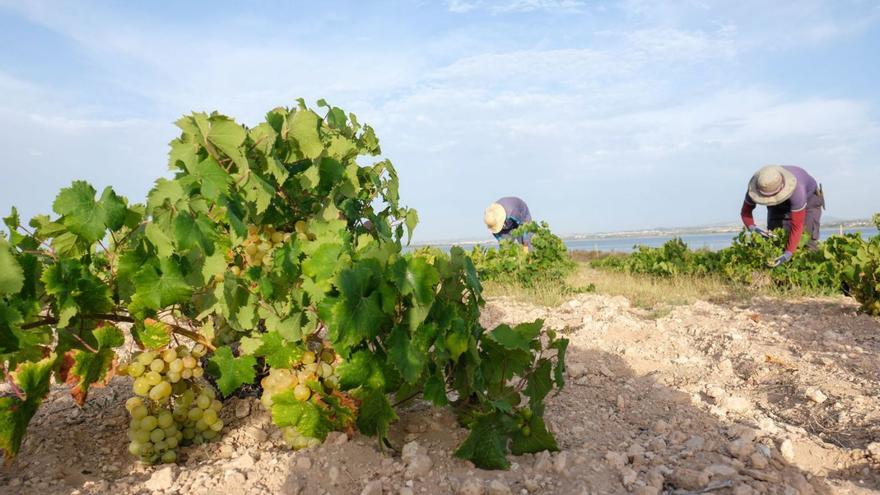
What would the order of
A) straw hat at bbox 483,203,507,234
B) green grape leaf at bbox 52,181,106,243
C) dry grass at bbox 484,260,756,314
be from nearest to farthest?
green grape leaf at bbox 52,181,106,243, dry grass at bbox 484,260,756,314, straw hat at bbox 483,203,507,234

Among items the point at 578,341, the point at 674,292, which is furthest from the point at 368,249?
the point at 674,292

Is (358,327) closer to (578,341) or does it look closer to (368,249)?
(368,249)

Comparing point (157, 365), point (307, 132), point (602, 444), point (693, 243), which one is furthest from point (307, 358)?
point (693, 243)

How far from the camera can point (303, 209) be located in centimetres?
275

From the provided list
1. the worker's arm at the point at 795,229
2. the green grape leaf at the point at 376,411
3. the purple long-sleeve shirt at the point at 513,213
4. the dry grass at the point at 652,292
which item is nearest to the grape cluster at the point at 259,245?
the green grape leaf at the point at 376,411

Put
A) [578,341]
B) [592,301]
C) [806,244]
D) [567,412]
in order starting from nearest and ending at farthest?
1. [567,412]
2. [578,341]
3. [592,301]
4. [806,244]

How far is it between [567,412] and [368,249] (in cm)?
148

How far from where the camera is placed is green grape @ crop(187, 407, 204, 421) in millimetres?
2648

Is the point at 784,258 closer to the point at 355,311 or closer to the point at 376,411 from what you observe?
the point at 376,411

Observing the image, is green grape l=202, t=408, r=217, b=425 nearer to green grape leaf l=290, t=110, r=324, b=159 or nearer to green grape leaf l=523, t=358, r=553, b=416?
green grape leaf l=290, t=110, r=324, b=159

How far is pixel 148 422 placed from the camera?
8.35ft

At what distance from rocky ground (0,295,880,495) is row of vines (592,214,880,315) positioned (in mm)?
2746

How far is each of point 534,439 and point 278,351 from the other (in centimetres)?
109

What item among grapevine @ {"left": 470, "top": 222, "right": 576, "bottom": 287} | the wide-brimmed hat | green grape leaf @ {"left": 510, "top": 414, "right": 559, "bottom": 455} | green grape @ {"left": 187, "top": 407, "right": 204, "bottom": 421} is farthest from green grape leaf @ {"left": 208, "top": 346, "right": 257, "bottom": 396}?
the wide-brimmed hat
